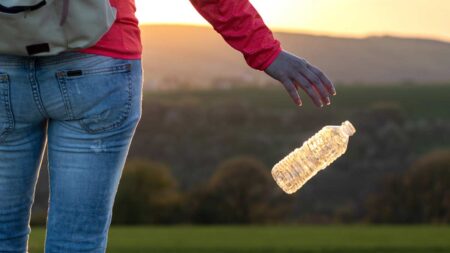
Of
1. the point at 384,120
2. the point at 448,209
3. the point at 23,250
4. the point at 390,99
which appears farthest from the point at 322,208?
the point at 23,250

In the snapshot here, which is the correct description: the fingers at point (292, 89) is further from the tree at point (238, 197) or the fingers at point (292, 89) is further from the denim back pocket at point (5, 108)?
the tree at point (238, 197)

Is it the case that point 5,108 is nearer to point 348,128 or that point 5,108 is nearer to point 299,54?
point 348,128

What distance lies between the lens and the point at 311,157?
3373 mm

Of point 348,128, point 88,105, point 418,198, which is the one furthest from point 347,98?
point 88,105

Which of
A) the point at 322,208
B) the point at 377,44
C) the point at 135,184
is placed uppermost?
the point at 135,184

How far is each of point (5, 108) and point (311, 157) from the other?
0.99m

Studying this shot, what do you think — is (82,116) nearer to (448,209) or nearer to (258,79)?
(448,209)

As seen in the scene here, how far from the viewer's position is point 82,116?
9.33ft

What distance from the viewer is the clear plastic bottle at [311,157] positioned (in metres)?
3.32

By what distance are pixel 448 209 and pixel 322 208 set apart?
29.7ft

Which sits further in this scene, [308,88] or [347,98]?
[347,98]

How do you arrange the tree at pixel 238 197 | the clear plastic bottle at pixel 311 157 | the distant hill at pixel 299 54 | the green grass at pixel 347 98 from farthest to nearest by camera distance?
the distant hill at pixel 299 54, the green grass at pixel 347 98, the tree at pixel 238 197, the clear plastic bottle at pixel 311 157

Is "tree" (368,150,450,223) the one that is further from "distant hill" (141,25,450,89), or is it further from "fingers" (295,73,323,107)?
"fingers" (295,73,323,107)

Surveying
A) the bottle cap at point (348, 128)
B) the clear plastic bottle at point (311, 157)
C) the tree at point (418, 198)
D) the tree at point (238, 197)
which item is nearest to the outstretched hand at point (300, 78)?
the clear plastic bottle at point (311, 157)
